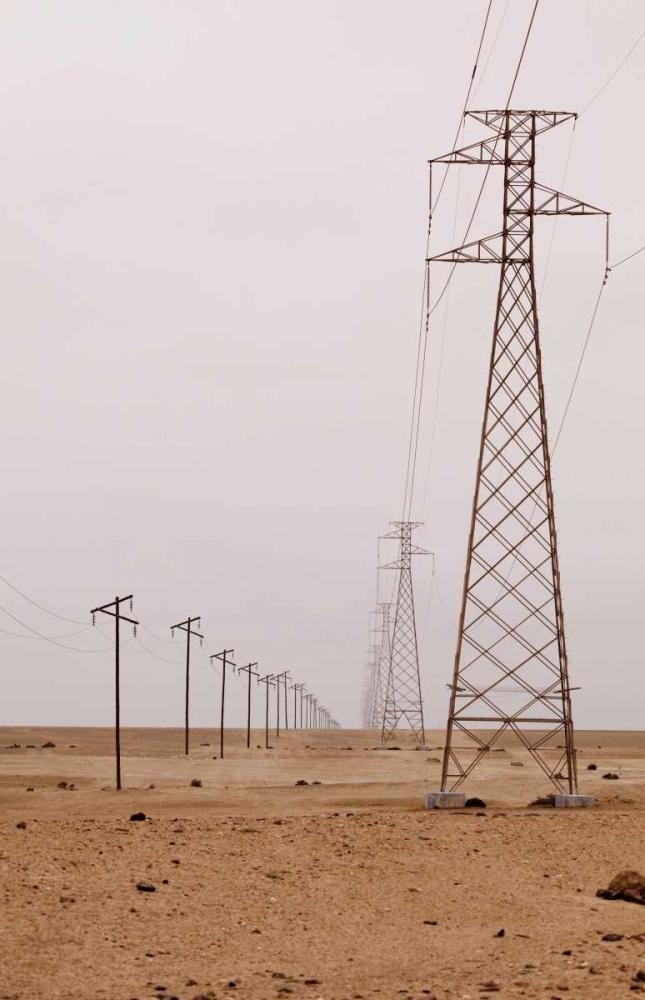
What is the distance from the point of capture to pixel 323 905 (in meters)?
20.5

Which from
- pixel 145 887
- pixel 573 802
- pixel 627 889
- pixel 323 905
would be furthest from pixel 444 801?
pixel 145 887

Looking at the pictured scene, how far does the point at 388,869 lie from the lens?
77.2 ft

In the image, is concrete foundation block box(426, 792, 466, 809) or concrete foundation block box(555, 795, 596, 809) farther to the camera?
concrete foundation block box(555, 795, 596, 809)

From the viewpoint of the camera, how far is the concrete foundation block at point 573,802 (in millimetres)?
34281

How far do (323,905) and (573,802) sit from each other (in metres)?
15.5

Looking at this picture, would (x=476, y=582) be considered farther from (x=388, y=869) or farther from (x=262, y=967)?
(x=262, y=967)

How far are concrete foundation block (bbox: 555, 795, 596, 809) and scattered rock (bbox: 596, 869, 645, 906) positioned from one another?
41.6 feet

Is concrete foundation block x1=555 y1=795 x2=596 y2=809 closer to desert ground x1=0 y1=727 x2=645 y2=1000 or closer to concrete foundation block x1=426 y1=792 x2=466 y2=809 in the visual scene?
desert ground x1=0 y1=727 x2=645 y2=1000

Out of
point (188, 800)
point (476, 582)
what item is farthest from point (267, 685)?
point (476, 582)

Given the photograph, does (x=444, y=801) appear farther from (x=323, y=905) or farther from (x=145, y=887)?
(x=145, y=887)

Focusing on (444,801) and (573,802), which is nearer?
(444,801)

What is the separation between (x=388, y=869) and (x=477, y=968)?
24.6 ft

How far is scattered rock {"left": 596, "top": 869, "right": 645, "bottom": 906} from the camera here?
2106cm

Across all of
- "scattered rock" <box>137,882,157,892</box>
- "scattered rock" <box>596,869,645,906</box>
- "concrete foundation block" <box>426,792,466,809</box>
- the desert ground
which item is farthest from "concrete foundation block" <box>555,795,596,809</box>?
"scattered rock" <box>137,882,157,892</box>
